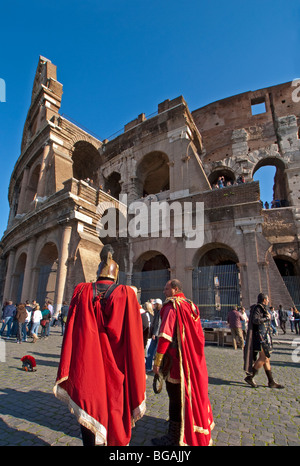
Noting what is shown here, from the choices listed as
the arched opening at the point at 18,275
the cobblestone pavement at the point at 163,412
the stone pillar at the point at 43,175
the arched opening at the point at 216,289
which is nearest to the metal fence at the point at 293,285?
the arched opening at the point at 216,289

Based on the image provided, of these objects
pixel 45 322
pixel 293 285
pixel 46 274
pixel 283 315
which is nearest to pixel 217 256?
pixel 293 285

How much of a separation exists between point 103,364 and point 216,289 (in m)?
10.1

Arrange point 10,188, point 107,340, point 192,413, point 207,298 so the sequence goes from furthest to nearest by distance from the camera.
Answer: point 10,188 → point 207,298 → point 192,413 → point 107,340

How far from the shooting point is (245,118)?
62.7 feet

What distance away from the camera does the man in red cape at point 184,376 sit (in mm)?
2240

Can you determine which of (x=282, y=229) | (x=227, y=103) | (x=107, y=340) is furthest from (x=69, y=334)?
(x=227, y=103)

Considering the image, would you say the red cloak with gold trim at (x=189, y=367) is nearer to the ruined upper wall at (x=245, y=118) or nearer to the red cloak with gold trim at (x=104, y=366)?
the red cloak with gold trim at (x=104, y=366)

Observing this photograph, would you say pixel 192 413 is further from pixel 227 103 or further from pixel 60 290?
pixel 227 103

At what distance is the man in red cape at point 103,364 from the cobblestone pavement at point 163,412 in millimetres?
695

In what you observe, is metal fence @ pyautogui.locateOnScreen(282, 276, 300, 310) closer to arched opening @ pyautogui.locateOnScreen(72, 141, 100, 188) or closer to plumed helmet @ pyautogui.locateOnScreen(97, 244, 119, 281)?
plumed helmet @ pyautogui.locateOnScreen(97, 244, 119, 281)

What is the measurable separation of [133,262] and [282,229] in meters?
8.29

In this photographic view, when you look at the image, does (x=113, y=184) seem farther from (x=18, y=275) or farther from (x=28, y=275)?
(x=18, y=275)

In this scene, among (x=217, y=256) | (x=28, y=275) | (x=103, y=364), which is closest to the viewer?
(x=103, y=364)
